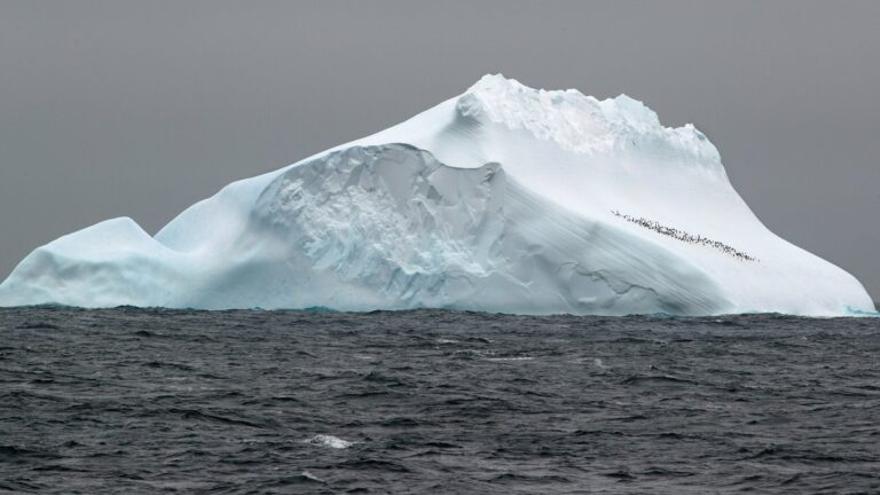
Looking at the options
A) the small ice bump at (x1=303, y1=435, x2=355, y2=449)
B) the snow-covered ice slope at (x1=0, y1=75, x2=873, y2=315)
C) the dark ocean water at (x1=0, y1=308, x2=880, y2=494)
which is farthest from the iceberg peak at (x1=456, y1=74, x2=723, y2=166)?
the small ice bump at (x1=303, y1=435, x2=355, y2=449)

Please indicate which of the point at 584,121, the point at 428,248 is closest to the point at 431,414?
the point at 428,248

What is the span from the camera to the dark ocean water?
13.8 m

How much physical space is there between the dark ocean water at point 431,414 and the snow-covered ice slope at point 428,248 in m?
6.42

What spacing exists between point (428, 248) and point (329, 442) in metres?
23.0

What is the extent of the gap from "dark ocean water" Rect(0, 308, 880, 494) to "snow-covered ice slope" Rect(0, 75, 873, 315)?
→ 6423mm

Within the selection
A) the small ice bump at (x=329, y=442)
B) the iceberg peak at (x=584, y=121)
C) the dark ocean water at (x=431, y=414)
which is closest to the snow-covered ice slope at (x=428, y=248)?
the iceberg peak at (x=584, y=121)

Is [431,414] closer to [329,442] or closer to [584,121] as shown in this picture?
[329,442]

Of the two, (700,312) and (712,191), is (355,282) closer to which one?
(700,312)

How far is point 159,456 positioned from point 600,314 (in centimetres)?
2475

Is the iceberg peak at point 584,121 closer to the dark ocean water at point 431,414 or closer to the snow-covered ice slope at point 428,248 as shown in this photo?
the snow-covered ice slope at point 428,248

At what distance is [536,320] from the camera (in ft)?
125

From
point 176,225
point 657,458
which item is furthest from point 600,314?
point 657,458

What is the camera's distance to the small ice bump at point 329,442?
50.8 ft

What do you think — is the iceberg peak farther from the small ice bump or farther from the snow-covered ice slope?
the small ice bump
